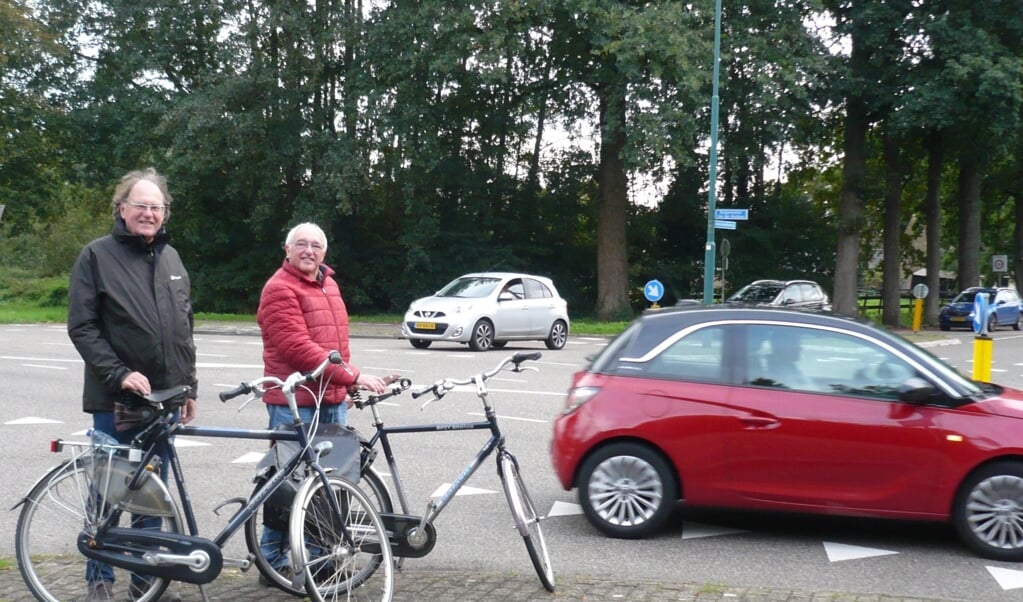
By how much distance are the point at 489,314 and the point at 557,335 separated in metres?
2.19

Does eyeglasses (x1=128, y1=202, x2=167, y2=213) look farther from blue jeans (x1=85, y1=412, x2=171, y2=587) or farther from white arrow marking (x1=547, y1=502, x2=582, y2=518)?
white arrow marking (x1=547, y1=502, x2=582, y2=518)

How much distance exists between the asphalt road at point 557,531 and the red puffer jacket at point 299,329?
74cm

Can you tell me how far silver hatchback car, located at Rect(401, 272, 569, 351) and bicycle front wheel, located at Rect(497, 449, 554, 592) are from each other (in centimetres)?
1607

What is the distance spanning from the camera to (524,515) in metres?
5.13

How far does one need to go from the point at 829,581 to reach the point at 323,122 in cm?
3087

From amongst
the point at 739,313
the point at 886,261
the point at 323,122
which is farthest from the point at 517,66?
the point at 739,313

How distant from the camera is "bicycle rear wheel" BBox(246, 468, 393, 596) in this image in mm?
4844

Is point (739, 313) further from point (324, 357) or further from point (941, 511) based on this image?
point (324, 357)

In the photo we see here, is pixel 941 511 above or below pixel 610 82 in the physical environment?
below

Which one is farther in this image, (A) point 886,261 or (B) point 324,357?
(A) point 886,261

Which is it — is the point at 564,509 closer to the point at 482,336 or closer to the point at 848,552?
the point at 848,552

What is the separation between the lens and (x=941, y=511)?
6250 mm

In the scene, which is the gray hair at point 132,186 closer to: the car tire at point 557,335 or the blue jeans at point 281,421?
the blue jeans at point 281,421

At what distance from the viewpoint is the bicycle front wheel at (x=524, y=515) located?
510 cm
